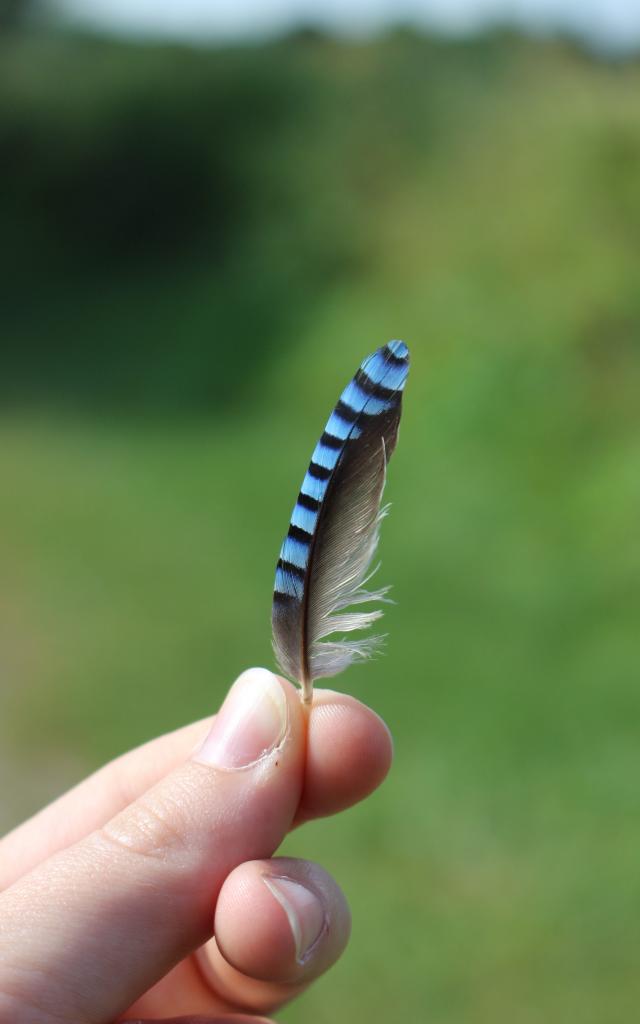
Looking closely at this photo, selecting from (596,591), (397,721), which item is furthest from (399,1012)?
(596,591)

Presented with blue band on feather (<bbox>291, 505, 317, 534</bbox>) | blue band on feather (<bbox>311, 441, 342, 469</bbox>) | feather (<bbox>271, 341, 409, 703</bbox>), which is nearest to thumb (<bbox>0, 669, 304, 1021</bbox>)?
feather (<bbox>271, 341, 409, 703</bbox>)

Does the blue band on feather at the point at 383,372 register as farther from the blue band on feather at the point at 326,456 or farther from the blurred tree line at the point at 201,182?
the blurred tree line at the point at 201,182

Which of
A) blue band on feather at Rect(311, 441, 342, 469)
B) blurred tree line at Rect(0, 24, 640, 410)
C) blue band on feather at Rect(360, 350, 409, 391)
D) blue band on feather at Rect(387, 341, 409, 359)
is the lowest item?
blue band on feather at Rect(311, 441, 342, 469)

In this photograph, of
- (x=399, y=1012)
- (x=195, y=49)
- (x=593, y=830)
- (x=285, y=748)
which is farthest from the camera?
(x=195, y=49)

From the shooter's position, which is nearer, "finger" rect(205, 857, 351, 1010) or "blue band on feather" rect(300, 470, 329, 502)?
"finger" rect(205, 857, 351, 1010)

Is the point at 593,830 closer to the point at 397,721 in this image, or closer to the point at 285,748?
the point at 397,721

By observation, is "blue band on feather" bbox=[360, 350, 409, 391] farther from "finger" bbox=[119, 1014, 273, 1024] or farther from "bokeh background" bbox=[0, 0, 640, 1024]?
"bokeh background" bbox=[0, 0, 640, 1024]

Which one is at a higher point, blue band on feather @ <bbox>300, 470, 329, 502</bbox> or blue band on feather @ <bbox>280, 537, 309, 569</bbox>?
blue band on feather @ <bbox>300, 470, 329, 502</bbox>

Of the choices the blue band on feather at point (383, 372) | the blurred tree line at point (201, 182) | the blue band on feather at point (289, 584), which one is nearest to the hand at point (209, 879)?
the blue band on feather at point (289, 584)
